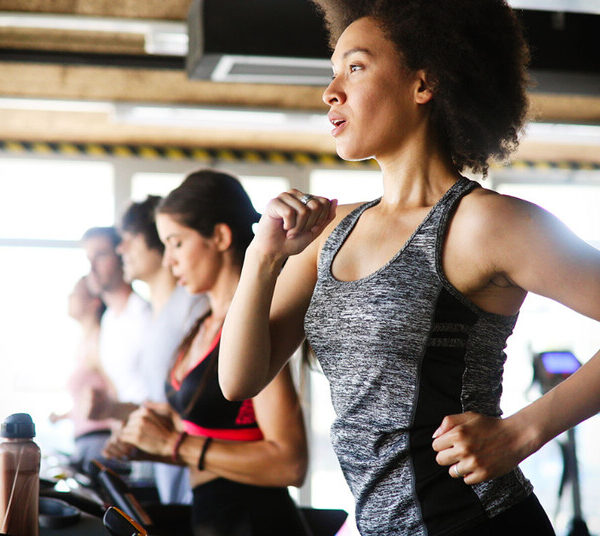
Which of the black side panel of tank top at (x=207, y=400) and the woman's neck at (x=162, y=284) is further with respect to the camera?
the woman's neck at (x=162, y=284)

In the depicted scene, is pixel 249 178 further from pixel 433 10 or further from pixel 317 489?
pixel 433 10

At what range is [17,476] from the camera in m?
1.24

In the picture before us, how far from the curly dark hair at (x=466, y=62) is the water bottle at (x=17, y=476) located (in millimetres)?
772

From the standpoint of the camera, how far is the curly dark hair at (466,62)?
1285mm

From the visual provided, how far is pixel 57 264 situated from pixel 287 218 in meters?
6.38

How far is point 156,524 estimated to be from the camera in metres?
2.19

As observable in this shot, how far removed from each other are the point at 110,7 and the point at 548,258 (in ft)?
13.1

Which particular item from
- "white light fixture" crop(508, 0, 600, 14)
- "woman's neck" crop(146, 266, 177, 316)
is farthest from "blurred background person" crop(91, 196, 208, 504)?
"white light fixture" crop(508, 0, 600, 14)

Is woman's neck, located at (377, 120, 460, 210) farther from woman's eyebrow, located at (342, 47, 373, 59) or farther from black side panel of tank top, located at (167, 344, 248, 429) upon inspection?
A: black side panel of tank top, located at (167, 344, 248, 429)

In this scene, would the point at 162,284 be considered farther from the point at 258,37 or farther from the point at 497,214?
the point at 497,214

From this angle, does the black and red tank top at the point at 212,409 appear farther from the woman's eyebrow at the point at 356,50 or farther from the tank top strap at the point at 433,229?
the woman's eyebrow at the point at 356,50

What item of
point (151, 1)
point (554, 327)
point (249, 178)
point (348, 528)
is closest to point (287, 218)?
point (151, 1)

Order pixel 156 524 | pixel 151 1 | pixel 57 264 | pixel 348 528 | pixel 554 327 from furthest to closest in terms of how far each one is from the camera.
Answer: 1. pixel 554 327
2. pixel 57 264
3. pixel 348 528
4. pixel 151 1
5. pixel 156 524

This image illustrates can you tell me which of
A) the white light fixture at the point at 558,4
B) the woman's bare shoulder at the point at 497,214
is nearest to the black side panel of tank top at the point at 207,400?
the woman's bare shoulder at the point at 497,214
